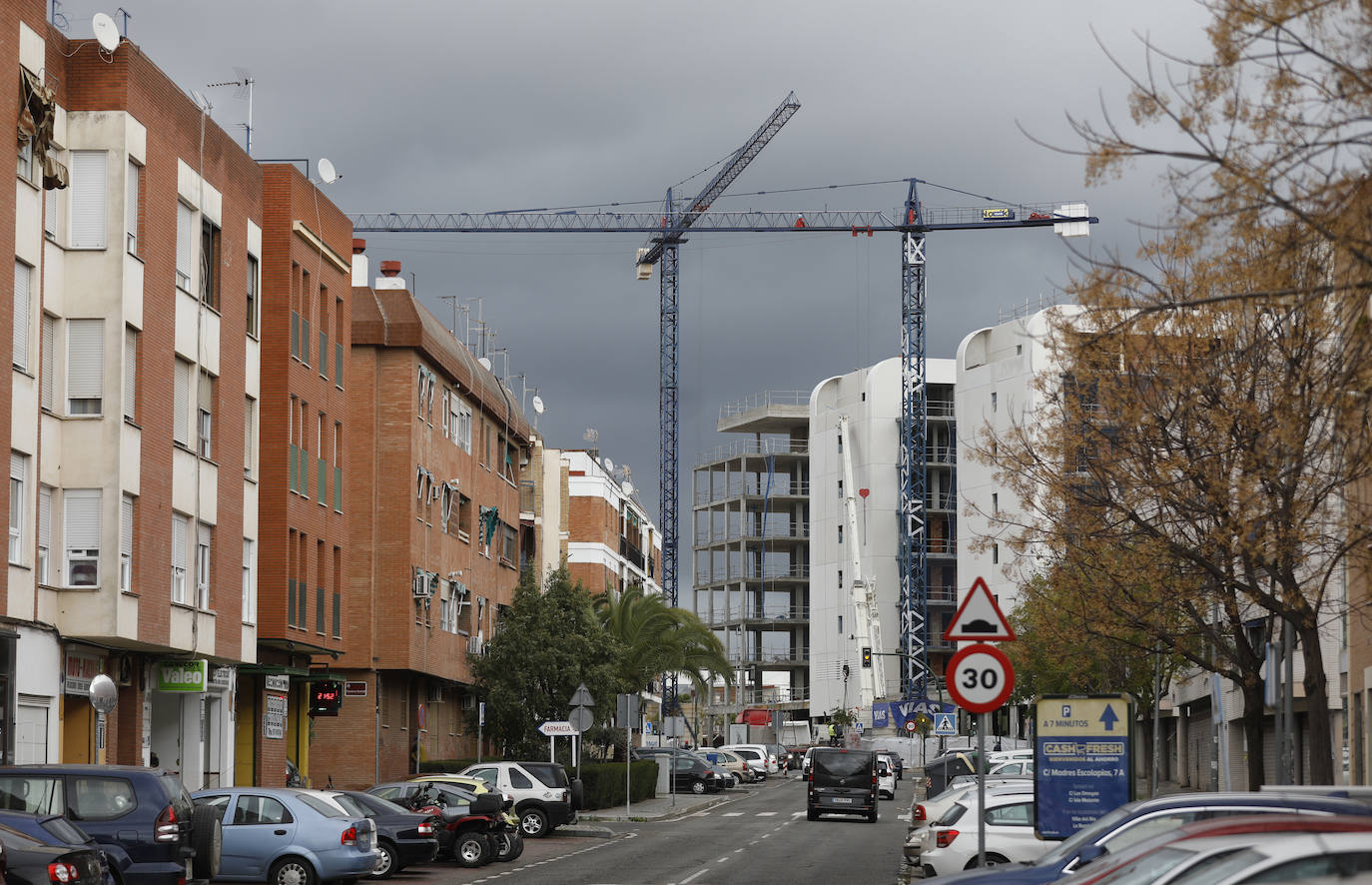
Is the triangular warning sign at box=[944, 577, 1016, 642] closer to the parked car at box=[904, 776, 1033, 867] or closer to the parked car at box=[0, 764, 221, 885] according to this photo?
the parked car at box=[904, 776, 1033, 867]

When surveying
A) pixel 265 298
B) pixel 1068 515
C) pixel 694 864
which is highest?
pixel 265 298

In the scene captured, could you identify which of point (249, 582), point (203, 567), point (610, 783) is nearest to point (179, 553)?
point (203, 567)

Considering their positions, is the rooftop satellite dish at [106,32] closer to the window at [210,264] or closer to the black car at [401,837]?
the window at [210,264]

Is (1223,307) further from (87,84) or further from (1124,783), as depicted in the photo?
(87,84)

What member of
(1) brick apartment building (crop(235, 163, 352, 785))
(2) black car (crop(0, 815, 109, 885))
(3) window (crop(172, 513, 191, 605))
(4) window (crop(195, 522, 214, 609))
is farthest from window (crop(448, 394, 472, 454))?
(2) black car (crop(0, 815, 109, 885))

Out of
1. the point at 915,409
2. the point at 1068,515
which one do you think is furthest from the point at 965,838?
the point at 915,409

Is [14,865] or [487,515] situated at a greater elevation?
[487,515]

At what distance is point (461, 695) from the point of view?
195 feet

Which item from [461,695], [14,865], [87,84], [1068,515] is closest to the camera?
[14,865]

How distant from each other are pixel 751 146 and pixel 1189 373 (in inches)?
4058

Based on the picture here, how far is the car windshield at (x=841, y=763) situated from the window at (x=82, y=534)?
2206 cm

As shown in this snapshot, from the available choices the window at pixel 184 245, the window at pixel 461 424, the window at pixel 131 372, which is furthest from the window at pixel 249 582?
the window at pixel 461 424

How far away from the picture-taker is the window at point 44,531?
29.8 meters

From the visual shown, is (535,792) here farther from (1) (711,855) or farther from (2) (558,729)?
(1) (711,855)
